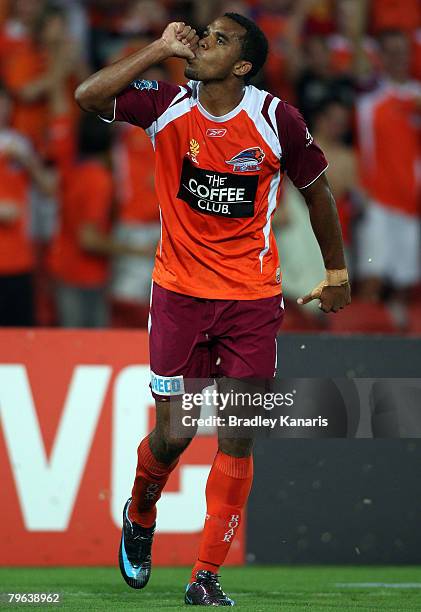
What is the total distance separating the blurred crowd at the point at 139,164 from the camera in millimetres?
8797

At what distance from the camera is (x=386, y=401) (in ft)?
21.7

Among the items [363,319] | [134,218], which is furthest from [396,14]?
[134,218]

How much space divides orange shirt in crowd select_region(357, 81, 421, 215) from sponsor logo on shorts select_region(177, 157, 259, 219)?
13.8 ft

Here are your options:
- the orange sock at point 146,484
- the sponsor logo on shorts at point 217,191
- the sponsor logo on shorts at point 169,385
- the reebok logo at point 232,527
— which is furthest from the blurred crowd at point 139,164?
the reebok logo at point 232,527

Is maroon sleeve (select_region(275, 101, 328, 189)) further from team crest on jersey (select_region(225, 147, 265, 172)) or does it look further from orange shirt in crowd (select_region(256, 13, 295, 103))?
orange shirt in crowd (select_region(256, 13, 295, 103))

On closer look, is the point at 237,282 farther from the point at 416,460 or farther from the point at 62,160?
the point at 62,160

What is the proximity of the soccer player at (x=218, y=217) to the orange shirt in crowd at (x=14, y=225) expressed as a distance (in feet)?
10.6

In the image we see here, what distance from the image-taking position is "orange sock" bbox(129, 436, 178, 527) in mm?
5633

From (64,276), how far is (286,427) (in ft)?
9.79

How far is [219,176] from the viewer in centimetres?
523

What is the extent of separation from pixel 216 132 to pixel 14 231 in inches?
142

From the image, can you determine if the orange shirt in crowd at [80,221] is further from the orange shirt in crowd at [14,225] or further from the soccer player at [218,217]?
the soccer player at [218,217]

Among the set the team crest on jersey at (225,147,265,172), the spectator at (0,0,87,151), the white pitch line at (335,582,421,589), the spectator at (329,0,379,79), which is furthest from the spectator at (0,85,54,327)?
the team crest on jersey at (225,147,265,172)

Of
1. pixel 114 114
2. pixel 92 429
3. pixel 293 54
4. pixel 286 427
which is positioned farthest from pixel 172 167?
pixel 293 54
